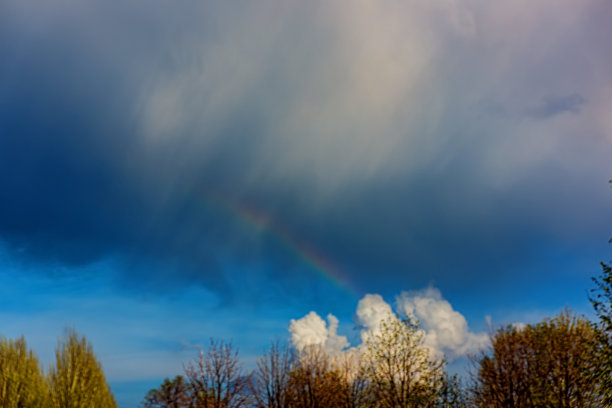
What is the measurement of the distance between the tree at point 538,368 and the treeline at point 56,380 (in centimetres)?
3008

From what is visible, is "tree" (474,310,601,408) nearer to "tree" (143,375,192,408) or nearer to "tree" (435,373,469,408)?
"tree" (435,373,469,408)

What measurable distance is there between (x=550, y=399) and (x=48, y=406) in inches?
1353

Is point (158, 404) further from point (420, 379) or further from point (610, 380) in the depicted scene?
point (610, 380)

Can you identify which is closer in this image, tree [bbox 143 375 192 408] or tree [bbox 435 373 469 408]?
tree [bbox 435 373 469 408]

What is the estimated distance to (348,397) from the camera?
43.3 metres

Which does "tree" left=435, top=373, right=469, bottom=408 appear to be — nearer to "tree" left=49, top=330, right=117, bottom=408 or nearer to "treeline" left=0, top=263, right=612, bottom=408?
"treeline" left=0, top=263, right=612, bottom=408

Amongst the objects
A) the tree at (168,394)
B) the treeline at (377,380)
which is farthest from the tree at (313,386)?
the tree at (168,394)

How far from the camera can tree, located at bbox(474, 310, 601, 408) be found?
117ft

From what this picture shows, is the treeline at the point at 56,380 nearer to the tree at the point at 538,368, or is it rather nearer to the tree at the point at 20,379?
the tree at the point at 20,379

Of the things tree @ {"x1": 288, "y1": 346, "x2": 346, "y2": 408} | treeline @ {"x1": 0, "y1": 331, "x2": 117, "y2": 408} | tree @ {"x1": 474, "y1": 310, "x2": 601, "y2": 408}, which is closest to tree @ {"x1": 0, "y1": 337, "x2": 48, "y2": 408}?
treeline @ {"x1": 0, "y1": 331, "x2": 117, "y2": 408}

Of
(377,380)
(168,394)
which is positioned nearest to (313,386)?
(377,380)

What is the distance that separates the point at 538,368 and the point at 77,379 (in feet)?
110

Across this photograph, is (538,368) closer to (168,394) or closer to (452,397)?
(452,397)

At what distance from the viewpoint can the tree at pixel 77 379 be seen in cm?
3053
